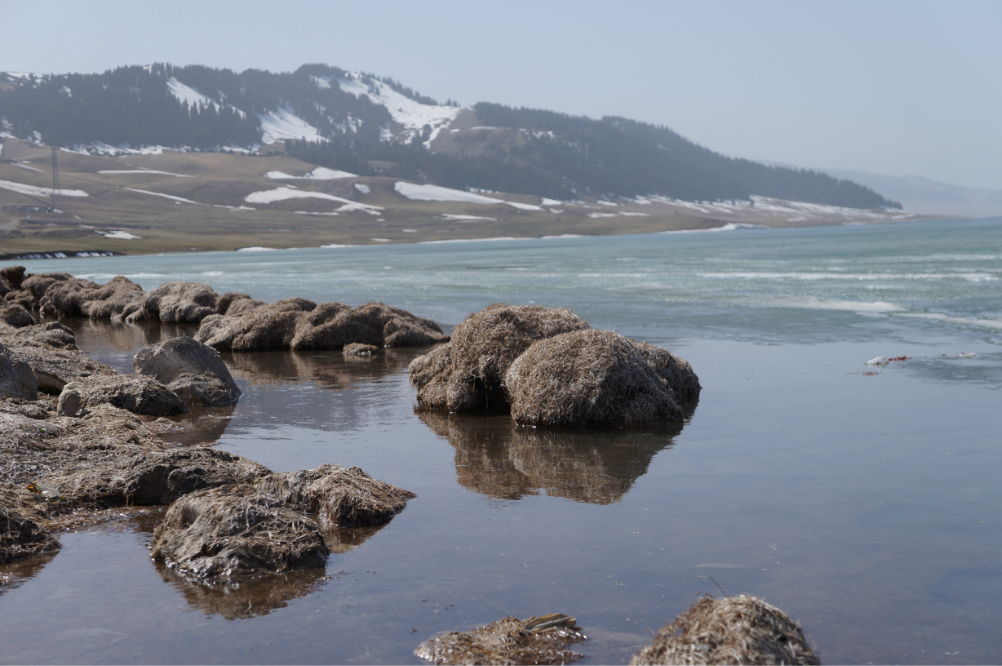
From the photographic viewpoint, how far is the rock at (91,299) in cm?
2903

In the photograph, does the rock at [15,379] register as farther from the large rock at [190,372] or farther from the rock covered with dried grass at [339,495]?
the rock covered with dried grass at [339,495]

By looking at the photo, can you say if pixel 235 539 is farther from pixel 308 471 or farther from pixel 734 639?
pixel 734 639

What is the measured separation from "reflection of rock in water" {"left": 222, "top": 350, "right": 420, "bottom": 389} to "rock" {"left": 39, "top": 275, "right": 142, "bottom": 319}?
12.1 metres

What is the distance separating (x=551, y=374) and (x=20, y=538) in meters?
6.22

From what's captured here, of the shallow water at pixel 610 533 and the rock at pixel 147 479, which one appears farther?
the rock at pixel 147 479

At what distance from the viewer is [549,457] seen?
9.09 m

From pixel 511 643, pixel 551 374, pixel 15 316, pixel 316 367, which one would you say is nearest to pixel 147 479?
pixel 511 643

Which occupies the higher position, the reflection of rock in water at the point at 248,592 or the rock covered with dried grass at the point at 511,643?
the rock covered with dried grass at the point at 511,643

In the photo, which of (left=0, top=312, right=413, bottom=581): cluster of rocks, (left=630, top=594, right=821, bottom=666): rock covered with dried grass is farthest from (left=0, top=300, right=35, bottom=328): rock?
(left=630, top=594, right=821, bottom=666): rock covered with dried grass

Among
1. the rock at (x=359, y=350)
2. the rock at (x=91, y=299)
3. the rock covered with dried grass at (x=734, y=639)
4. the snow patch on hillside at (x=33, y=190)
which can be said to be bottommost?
the rock at (x=91, y=299)

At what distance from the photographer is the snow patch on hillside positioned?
7141 inches

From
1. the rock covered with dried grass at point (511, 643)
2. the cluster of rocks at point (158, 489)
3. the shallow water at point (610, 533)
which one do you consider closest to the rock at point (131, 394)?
the cluster of rocks at point (158, 489)

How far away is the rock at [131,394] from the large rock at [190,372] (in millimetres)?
457

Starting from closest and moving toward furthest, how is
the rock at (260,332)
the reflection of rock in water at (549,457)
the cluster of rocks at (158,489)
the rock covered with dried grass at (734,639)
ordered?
the rock covered with dried grass at (734,639), the cluster of rocks at (158,489), the reflection of rock in water at (549,457), the rock at (260,332)
